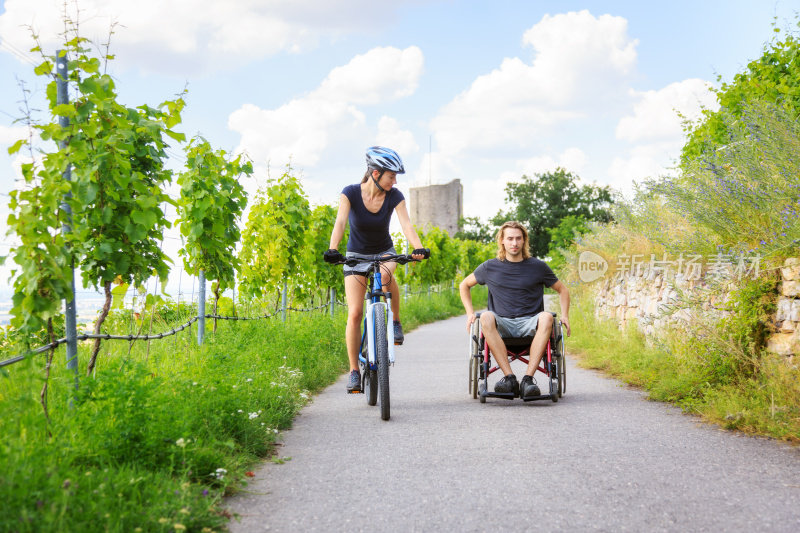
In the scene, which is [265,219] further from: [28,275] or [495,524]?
[495,524]

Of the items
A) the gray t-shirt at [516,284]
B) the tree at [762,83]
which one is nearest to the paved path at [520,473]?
the gray t-shirt at [516,284]

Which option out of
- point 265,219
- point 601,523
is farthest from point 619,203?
point 601,523

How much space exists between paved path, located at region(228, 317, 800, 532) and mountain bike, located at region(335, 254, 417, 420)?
260 millimetres

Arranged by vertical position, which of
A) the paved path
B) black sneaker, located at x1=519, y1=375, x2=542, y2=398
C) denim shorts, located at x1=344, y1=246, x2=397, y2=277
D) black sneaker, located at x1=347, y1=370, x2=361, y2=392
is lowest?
the paved path

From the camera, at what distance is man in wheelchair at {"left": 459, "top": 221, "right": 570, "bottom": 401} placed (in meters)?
6.38

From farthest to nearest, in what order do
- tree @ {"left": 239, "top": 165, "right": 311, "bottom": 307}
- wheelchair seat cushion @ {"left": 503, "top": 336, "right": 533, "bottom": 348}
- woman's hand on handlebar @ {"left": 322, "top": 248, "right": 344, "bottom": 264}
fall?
1. tree @ {"left": 239, "top": 165, "right": 311, "bottom": 307}
2. wheelchair seat cushion @ {"left": 503, "top": 336, "right": 533, "bottom": 348}
3. woman's hand on handlebar @ {"left": 322, "top": 248, "right": 344, "bottom": 264}

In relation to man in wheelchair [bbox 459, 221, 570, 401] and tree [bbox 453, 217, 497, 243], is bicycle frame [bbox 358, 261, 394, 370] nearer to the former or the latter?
man in wheelchair [bbox 459, 221, 570, 401]

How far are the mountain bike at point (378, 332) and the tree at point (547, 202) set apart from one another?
199ft

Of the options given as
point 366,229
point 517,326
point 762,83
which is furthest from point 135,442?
point 762,83

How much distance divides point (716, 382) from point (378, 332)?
9.22 feet

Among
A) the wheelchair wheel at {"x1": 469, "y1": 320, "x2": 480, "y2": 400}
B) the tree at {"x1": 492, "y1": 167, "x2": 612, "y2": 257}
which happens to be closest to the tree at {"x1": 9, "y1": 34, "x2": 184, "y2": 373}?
the wheelchair wheel at {"x1": 469, "y1": 320, "x2": 480, "y2": 400}

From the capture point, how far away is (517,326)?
6.62 m

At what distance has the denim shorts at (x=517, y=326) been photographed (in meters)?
6.57

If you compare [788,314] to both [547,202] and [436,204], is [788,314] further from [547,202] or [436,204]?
[547,202]
